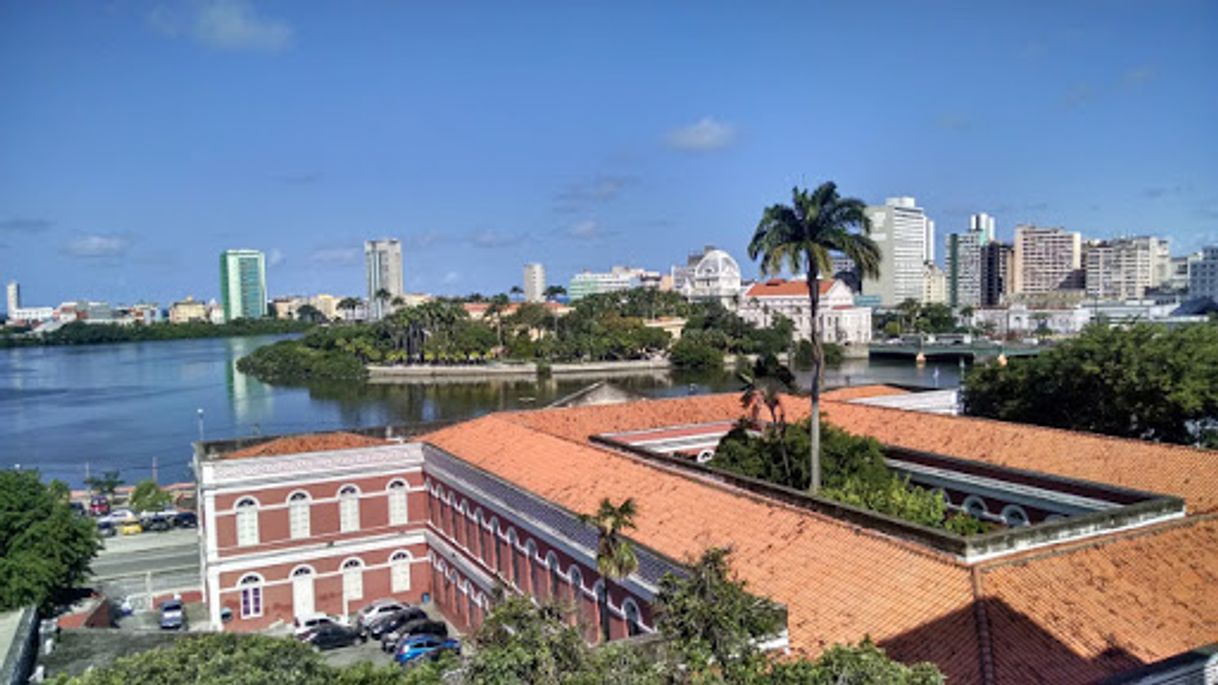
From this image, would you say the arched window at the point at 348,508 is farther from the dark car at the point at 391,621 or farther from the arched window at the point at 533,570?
the arched window at the point at 533,570

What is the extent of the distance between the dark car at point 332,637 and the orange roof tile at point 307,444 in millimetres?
5422

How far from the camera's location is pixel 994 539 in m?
14.0

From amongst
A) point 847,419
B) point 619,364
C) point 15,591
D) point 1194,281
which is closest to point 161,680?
A: point 15,591

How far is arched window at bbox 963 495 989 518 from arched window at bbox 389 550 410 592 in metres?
16.3

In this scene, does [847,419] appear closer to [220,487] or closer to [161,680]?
[220,487]

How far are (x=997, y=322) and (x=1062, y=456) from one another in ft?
476

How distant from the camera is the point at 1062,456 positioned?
2058 cm

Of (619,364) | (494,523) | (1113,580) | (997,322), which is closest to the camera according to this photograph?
(1113,580)

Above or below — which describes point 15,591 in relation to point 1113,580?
below

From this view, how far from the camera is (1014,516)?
67.1ft

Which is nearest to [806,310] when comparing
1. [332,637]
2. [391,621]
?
[391,621]

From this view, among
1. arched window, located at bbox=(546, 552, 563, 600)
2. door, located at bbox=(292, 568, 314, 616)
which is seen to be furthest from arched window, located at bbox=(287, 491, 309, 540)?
arched window, located at bbox=(546, 552, 563, 600)

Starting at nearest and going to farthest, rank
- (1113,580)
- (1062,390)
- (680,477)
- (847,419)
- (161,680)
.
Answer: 1. (161,680)
2. (1113,580)
3. (680,477)
4. (847,419)
5. (1062,390)

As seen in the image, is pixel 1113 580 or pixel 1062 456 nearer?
pixel 1113 580
